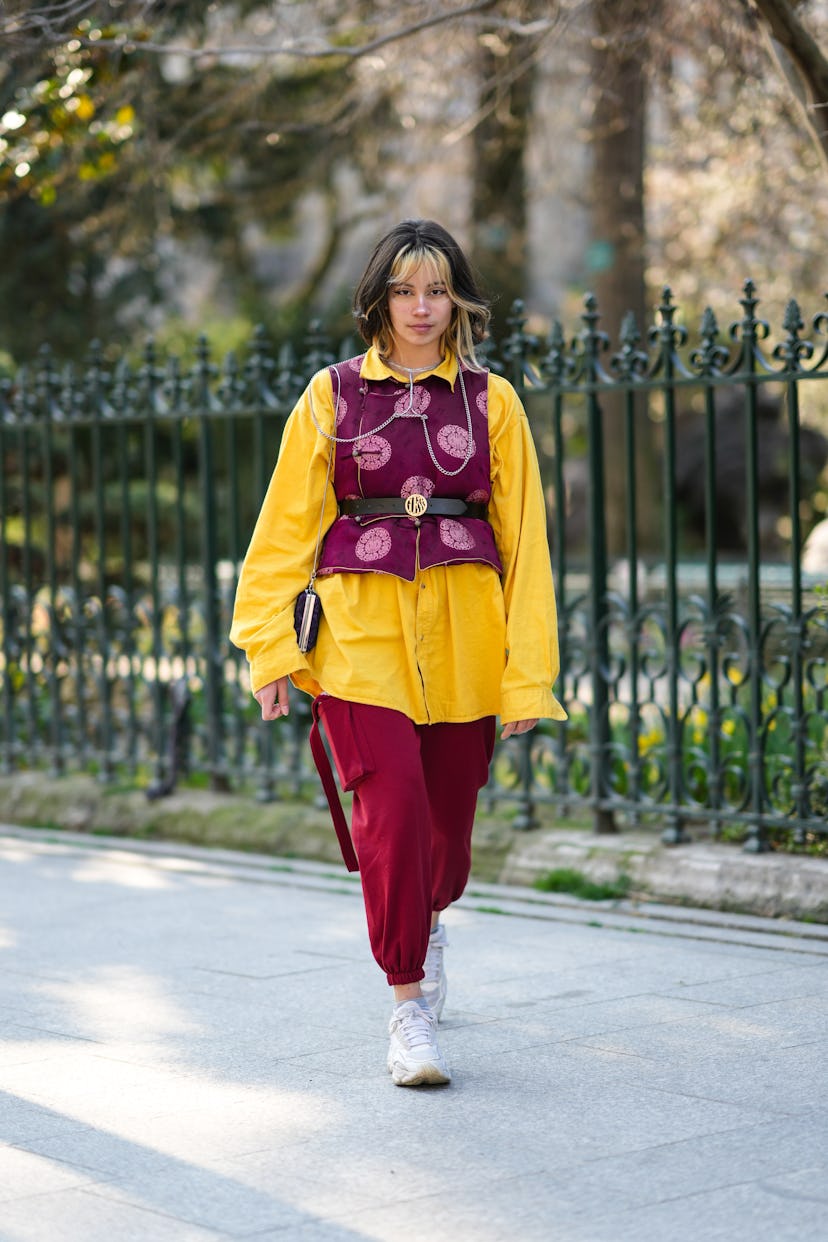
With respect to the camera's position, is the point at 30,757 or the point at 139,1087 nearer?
the point at 139,1087

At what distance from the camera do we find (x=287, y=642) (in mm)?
4320

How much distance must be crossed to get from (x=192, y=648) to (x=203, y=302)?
21099 mm

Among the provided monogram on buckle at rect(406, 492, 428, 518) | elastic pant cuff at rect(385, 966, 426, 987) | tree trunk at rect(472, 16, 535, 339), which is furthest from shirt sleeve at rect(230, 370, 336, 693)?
tree trunk at rect(472, 16, 535, 339)

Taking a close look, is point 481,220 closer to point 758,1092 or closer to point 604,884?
point 604,884

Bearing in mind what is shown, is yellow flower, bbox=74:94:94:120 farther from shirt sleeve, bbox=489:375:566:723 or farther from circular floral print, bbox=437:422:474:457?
circular floral print, bbox=437:422:474:457

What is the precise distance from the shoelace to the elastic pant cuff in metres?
0.06

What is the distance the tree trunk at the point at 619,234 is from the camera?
12.4 m

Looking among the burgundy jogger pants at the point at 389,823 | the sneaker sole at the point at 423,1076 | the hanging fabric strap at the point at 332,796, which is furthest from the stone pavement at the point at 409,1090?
the hanging fabric strap at the point at 332,796

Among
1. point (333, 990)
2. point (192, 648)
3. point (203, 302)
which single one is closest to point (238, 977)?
point (333, 990)

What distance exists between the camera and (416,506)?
4332mm

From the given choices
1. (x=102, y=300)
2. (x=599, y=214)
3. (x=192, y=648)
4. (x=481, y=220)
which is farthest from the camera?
(x=481, y=220)

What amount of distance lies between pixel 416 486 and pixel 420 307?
437mm

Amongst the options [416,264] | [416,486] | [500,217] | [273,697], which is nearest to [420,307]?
[416,264]

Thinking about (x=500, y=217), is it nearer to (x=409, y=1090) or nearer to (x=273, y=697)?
(x=273, y=697)
